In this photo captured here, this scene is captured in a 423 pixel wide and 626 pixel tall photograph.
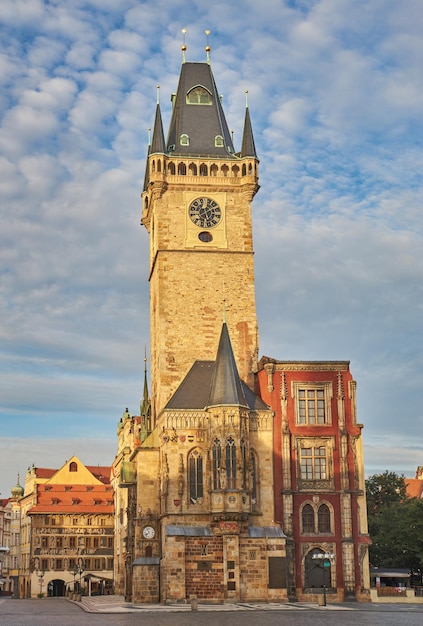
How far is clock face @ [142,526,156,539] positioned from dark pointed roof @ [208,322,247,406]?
894 centimetres

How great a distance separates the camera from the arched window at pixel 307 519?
5391 cm

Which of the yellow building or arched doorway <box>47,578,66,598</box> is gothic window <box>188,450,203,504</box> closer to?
the yellow building

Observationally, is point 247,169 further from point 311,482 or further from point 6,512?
point 6,512

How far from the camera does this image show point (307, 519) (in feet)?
178

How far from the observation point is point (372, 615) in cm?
3962

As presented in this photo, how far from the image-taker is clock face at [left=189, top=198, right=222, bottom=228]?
6353cm

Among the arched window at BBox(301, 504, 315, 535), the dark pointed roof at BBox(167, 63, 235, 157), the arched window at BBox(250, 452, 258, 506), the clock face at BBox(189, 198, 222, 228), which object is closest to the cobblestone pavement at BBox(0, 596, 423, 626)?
the arched window at BBox(301, 504, 315, 535)

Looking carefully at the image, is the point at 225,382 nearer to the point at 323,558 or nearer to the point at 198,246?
the point at 323,558

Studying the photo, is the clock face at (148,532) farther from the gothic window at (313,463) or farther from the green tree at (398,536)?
the green tree at (398,536)

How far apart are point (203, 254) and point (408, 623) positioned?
34.2 meters

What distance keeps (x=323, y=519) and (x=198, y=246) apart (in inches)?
833

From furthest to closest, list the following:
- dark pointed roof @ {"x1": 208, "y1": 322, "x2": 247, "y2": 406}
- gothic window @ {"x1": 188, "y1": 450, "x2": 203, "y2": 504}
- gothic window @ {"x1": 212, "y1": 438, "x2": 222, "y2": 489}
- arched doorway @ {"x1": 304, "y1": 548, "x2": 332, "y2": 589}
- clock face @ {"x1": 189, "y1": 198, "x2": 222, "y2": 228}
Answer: clock face @ {"x1": 189, "y1": 198, "x2": 222, "y2": 228} → gothic window @ {"x1": 188, "y1": 450, "x2": 203, "y2": 504} → dark pointed roof @ {"x1": 208, "y1": 322, "x2": 247, "y2": 406} → arched doorway @ {"x1": 304, "y1": 548, "x2": 332, "y2": 589} → gothic window @ {"x1": 212, "y1": 438, "x2": 222, "y2": 489}

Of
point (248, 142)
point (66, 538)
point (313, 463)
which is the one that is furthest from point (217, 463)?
point (66, 538)

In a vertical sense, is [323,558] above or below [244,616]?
above
